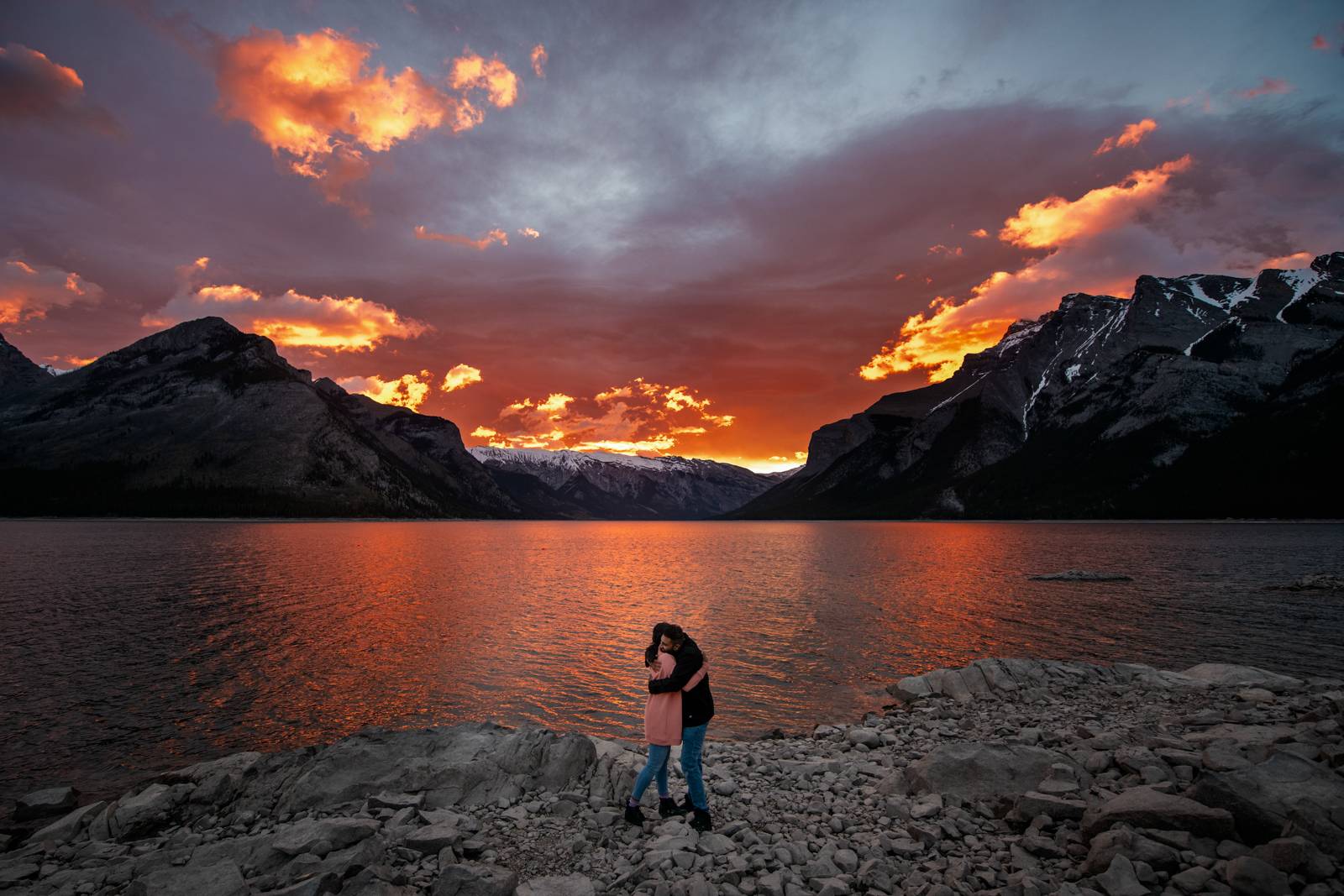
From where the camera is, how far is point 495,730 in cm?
1741

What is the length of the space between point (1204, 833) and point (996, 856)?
3.29 meters

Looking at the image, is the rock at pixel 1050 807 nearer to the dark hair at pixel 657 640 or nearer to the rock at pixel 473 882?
the dark hair at pixel 657 640

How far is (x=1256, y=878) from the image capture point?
8.20m

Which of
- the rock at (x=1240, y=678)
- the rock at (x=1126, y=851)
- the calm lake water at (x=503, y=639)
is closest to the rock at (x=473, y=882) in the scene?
the rock at (x=1126, y=851)

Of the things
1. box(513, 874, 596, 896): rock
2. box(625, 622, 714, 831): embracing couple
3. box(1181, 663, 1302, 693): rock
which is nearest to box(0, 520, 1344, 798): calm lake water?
box(1181, 663, 1302, 693): rock

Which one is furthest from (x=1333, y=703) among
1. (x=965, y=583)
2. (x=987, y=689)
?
(x=965, y=583)

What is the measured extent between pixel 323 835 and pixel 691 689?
7656mm

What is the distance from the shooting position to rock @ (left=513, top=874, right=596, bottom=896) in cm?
1009

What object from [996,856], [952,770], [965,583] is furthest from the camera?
[965,583]

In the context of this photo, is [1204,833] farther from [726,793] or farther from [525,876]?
[525,876]

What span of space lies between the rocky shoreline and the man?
0.60 meters

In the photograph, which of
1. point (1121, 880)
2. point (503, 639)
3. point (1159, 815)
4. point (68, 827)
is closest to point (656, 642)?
point (1121, 880)

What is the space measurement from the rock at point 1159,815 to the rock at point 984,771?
2538mm

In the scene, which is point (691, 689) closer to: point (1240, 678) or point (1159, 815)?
point (1159, 815)
